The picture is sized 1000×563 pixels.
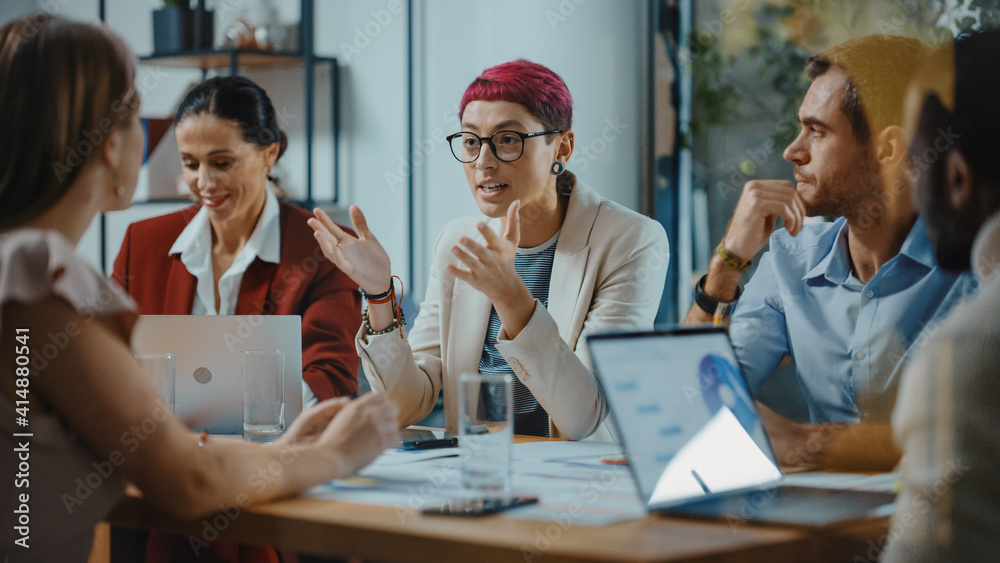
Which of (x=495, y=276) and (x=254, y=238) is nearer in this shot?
(x=495, y=276)

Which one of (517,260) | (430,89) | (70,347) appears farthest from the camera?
(430,89)

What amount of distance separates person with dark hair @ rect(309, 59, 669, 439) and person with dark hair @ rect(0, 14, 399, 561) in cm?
80

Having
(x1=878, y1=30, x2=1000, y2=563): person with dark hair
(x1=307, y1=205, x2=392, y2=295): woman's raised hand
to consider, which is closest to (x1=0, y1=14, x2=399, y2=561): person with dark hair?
(x1=878, y1=30, x2=1000, y2=563): person with dark hair

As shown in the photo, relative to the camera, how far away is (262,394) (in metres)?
1.56

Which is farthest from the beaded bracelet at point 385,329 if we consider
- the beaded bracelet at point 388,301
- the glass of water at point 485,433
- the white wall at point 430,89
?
the white wall at point 430,89

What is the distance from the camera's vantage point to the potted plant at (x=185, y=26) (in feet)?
11.7

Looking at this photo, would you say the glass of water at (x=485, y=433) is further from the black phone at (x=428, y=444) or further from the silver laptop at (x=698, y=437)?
the black phone at (x=428, y=444)

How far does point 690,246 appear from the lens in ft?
11.5

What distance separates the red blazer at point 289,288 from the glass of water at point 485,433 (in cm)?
95

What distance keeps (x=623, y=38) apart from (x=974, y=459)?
2.76m

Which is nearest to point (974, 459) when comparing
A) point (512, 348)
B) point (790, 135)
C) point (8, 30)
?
point (512, 348)

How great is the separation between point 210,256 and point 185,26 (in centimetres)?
156

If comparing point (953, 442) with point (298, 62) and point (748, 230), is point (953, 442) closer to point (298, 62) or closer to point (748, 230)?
point (748, 230)

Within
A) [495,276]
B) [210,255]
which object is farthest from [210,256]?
[495,276]
